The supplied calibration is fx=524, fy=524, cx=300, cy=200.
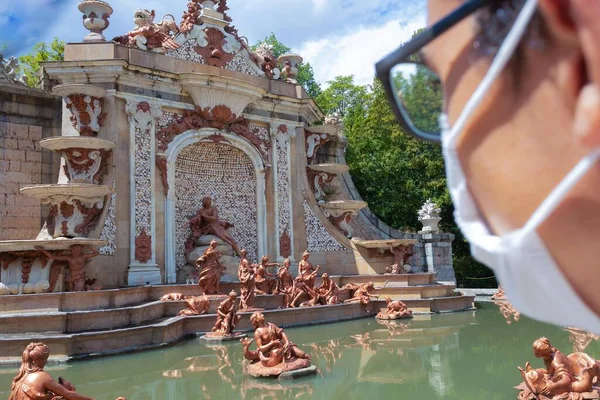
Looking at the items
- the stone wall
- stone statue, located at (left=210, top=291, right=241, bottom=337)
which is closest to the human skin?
stone statue, located at (left=210, top=291, right=241, bottom=337)

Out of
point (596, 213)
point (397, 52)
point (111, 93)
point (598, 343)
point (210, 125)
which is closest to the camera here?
point (596, 213)

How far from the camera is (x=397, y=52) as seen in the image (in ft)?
3.84

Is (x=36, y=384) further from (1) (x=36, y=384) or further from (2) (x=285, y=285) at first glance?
(2) (x=285, y=285)

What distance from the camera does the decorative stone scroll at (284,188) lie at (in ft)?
51.1

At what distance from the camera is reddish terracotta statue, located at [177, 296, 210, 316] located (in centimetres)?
1073

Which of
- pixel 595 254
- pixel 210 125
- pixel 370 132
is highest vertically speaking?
pixel 370 132

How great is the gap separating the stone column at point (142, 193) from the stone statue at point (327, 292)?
398cm

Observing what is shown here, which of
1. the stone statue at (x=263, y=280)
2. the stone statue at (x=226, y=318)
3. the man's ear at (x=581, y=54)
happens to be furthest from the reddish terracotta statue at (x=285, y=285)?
the man's ear at (x=581, y=54)

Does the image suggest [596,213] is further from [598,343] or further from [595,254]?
[598,343]

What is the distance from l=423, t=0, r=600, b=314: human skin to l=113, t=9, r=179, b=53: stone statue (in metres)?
14.1

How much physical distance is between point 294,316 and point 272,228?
4430 mm

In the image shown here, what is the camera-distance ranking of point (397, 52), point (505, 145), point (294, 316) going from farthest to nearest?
point (294, 316), point (397, 52), point (505, 145)

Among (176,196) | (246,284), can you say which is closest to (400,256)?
(246,284)

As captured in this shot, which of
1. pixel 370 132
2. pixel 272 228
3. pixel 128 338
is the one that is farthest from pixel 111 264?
pixel 370 132
